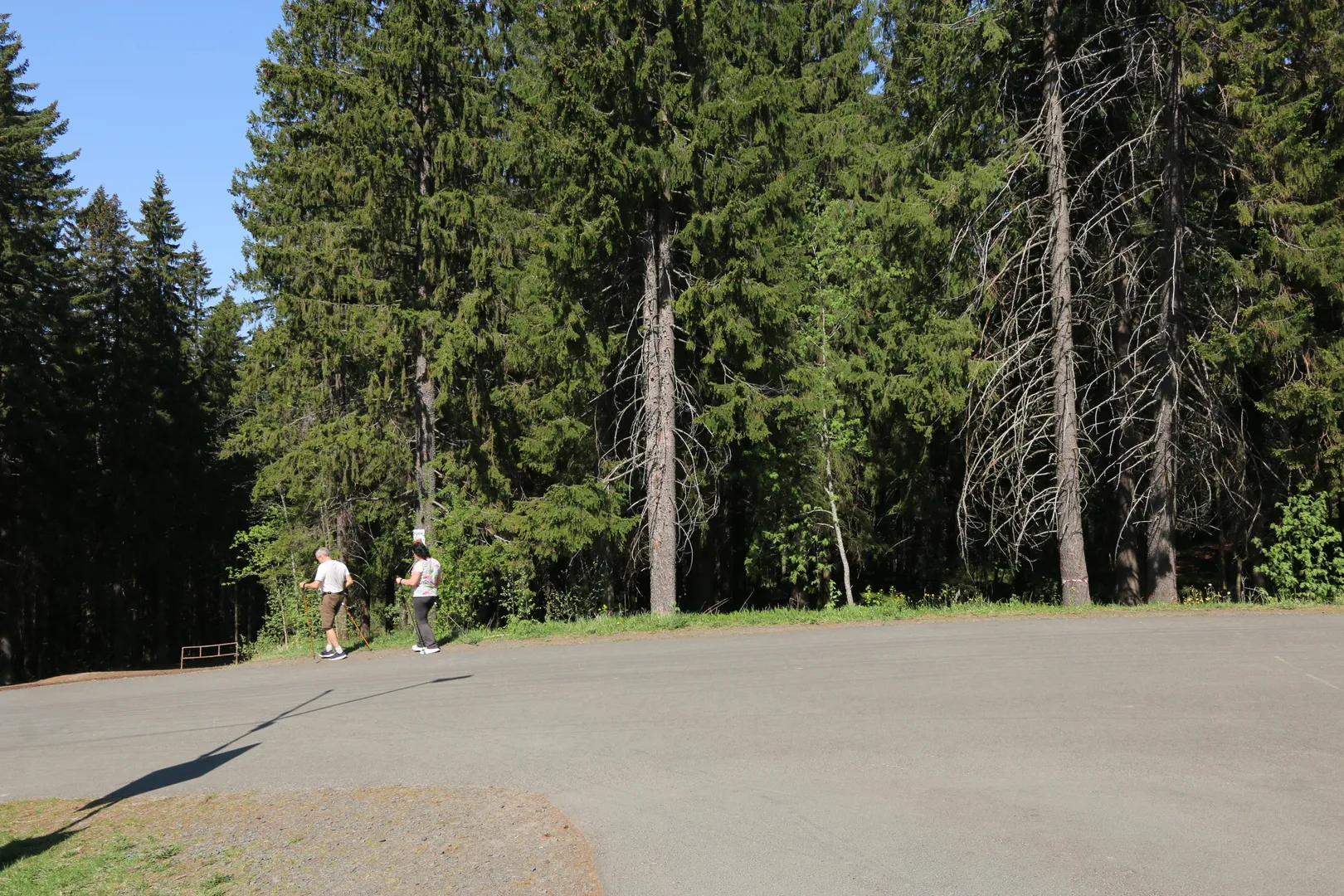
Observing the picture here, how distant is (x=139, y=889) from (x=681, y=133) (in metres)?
15.6

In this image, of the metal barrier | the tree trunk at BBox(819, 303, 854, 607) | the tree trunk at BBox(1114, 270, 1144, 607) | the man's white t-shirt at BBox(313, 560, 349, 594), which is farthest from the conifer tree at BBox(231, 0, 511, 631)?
the tree trunk at BBox(1114, 270, 1144, 607)

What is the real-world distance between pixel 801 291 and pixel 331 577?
1050 centimetres

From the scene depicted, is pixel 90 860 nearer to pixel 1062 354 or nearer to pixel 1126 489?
pixel 1062 354

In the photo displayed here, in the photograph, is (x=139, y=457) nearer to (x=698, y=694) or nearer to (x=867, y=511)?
(x=867, y=511)

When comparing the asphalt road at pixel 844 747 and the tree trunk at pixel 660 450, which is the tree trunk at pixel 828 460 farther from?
the asphalt road at pixel 844 747

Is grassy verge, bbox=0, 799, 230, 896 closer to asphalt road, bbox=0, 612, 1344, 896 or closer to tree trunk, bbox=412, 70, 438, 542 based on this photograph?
asphalt road, bbox=0, 612, 1344, 896

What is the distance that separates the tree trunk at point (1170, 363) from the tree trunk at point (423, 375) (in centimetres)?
1498

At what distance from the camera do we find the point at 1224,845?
581 centimetres

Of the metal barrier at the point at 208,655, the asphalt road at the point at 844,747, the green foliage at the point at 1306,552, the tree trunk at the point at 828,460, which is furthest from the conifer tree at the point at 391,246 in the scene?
the green foliage at the point at 1306,552

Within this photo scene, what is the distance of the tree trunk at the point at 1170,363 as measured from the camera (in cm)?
1898

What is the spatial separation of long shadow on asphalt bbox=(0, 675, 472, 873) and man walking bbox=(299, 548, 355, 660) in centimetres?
426

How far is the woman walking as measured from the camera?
1590 cm

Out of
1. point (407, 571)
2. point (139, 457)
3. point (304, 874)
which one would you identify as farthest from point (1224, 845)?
point (139, 457)

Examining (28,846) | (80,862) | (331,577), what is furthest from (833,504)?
(80,862)
